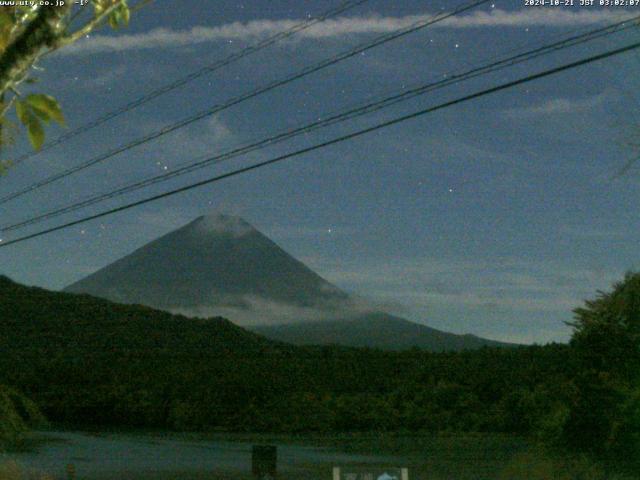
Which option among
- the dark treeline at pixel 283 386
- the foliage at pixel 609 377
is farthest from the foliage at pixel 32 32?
the dark treeline at pixel 283 386

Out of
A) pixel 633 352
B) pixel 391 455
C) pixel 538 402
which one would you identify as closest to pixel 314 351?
pixel 538 402

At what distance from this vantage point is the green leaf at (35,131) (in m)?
4.96

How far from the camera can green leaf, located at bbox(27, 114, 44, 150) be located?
496 cm

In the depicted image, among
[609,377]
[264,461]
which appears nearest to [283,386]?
[609,377]

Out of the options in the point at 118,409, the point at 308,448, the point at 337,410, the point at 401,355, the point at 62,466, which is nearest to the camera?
the point at 62,466

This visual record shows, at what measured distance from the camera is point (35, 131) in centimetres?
497

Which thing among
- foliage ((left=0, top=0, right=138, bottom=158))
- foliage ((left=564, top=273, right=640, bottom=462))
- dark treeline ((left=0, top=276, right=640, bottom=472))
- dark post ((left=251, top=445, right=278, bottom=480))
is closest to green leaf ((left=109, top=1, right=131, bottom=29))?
foliage ((left=0, top=0, right=138, bottom=158))

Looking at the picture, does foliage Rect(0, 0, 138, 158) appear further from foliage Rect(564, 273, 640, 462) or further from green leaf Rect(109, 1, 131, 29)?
foliage Rect(564, 273, 640, 462)

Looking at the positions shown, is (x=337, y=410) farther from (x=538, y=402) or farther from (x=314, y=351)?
(x=314, y=351)

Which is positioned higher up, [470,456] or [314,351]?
[314,351]

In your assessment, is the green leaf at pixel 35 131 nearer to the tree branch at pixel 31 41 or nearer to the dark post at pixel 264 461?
the tree branch at pixel 31 41

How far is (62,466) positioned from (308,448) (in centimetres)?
776

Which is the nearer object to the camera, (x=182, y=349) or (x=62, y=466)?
(x=62, y=466)

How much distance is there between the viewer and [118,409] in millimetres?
42500
